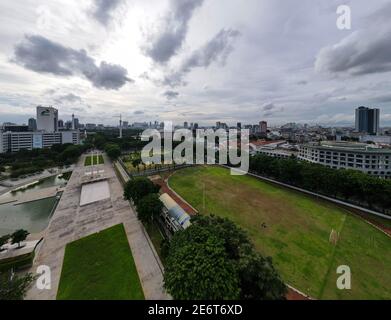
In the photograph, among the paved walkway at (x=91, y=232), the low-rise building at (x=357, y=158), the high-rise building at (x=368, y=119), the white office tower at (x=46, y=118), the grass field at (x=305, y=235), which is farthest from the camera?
the high-rise building at (x=368, y=119)

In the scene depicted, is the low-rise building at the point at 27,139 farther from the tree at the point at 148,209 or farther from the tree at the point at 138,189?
the tree at the point at 148,209

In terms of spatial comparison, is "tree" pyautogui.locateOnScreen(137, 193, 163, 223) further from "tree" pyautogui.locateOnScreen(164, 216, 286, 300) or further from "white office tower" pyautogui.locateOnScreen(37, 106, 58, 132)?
"white office tower" pyautogui.locateOnScreen(37, 106, 58, 132)

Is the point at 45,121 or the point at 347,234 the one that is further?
the point at 45,121

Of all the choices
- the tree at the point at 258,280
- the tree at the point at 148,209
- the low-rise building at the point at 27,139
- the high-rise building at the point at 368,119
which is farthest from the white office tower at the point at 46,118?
the high-rise building at the point at 368,119

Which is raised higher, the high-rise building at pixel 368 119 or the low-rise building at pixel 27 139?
the high-rise building at pixel 368 119
